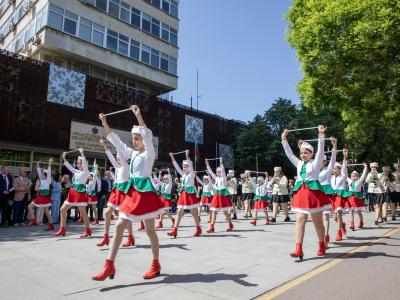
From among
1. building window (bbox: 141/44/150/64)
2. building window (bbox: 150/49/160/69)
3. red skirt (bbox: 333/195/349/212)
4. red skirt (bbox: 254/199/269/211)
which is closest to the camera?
red skirt (bbox: 333/195/349/212)

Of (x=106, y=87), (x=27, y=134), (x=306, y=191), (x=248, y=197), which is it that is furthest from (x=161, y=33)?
(x=306, y=191)

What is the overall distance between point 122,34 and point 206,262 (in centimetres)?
2689

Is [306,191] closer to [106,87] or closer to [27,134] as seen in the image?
[27,134]

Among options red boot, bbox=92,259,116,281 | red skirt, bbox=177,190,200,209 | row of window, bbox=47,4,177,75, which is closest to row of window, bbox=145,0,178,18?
row of window, bbox=47,4,177,75

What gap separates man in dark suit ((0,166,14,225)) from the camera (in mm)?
12820

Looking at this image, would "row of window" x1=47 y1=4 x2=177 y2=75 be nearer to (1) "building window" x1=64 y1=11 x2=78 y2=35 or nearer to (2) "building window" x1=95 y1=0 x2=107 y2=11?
(1) "building window" x1=64 y1=11 x2=78 y2=35

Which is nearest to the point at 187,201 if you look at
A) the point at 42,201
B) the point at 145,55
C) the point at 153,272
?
the point at 153,272

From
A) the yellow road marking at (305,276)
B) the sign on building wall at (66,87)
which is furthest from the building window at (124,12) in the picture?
the yellow road marking at (305,276)

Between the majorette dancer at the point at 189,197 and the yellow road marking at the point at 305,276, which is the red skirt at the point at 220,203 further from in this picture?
the yellow road marking at the point at 305,276

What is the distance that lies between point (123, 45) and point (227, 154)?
14362 mm

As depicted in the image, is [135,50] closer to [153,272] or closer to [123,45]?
[123,45]

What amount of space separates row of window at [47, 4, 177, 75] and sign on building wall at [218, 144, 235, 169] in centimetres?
851

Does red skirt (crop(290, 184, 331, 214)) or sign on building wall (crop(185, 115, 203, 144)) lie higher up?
sign on building wall (crop(185, 115, 203, 144))

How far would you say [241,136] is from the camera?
35.0m
